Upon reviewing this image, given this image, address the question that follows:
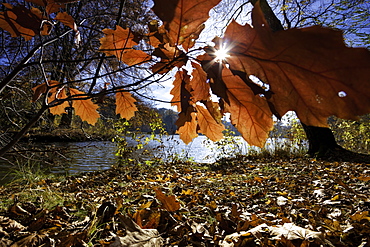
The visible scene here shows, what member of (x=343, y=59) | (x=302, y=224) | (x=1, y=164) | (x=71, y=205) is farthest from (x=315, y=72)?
(x=1, y=164)

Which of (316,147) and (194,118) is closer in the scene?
(194,118)

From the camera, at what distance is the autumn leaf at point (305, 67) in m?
0.26

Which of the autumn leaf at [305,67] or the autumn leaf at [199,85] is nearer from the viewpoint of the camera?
the autumn leaf at [305,67]

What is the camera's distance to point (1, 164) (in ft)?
14.4

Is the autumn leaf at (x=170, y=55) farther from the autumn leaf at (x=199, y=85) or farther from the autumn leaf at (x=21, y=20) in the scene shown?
the autumn leaf at (x=21, y=20)

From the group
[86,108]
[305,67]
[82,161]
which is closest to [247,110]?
[305,67]

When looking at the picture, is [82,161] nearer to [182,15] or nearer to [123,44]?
[123,44]

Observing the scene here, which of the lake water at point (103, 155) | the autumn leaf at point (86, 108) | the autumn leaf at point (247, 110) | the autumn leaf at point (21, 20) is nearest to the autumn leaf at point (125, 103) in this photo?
the autumn leaf at point (86, 108)

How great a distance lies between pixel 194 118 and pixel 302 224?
0.89 m

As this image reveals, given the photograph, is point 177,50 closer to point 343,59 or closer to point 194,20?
point 194,20

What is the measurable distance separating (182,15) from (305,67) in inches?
9.6

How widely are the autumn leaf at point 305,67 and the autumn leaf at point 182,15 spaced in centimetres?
7

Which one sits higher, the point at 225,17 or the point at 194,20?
the point at 225,17

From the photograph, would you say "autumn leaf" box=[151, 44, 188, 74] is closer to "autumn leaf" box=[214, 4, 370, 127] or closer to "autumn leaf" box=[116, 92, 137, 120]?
"autumn leaf" box=[214, 4, 370, 127]
